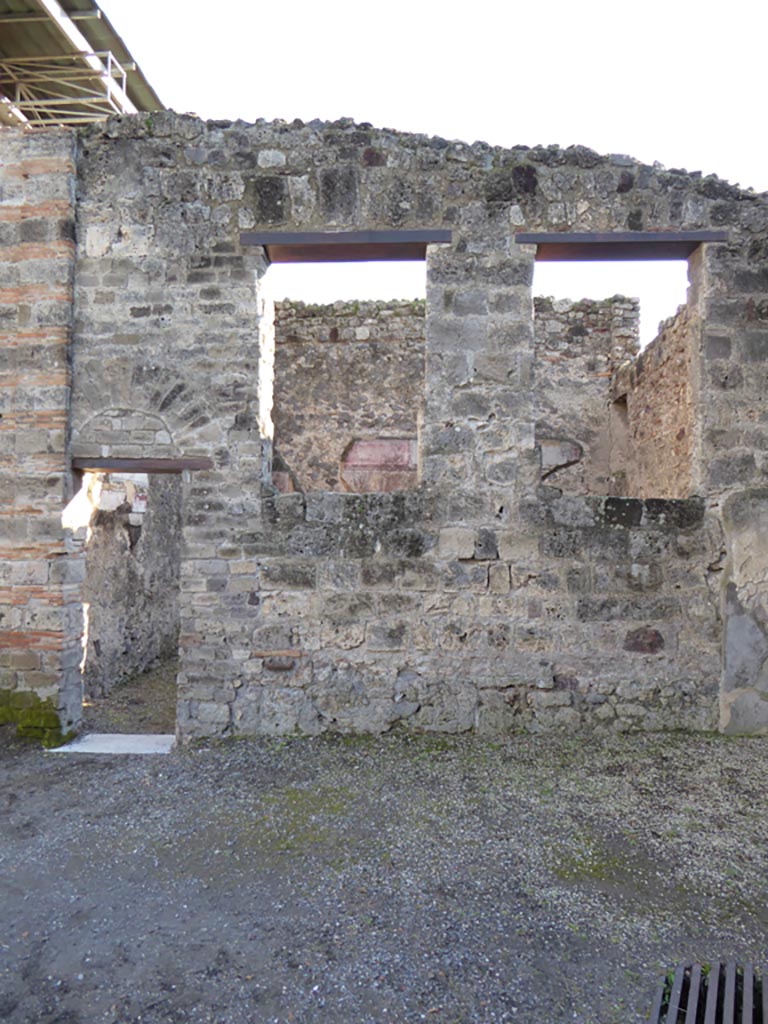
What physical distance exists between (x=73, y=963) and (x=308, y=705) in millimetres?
2152

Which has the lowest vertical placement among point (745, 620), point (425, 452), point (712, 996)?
point (712, 996)

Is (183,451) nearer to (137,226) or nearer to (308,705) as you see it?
(137,226)

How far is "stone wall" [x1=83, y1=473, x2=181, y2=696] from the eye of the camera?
20.2 feet

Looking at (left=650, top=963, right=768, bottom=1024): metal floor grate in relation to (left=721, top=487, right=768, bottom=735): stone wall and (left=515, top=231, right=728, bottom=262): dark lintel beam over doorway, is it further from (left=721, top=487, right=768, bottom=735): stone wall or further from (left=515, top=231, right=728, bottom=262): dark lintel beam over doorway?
(left=515, top=231, right=728, bottom=262): dark lintel beam over doorway

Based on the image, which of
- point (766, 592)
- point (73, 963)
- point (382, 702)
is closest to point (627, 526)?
point (766, 592)

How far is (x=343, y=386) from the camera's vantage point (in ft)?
27.7

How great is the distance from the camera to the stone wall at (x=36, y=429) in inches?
169

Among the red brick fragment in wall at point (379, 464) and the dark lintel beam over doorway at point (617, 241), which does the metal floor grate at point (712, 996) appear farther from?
the red brick fragment in wall at point (379, 464)

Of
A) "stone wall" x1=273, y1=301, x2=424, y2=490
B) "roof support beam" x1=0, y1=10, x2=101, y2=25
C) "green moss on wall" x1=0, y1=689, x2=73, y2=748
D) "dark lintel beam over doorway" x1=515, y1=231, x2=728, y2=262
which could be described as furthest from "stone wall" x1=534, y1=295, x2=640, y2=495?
"roof support beam" x1=0, y1=10, x2=101, y2=25

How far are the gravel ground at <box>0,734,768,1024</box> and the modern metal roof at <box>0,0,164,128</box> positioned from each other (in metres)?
8.57

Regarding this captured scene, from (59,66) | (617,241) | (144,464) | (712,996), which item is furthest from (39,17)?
(712,996)

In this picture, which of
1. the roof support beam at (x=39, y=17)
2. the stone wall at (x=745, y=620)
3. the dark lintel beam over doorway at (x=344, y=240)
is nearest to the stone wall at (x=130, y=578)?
the dark lintel beam over doorway at (x=344, y=240)

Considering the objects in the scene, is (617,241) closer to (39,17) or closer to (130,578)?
(130,578)

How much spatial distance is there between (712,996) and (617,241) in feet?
13.7
